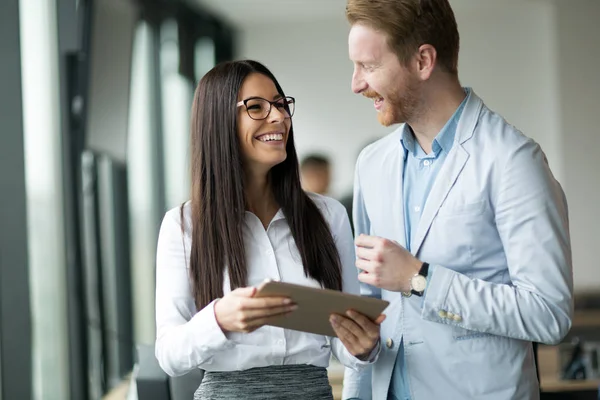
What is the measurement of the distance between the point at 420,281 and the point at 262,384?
48 centimetres

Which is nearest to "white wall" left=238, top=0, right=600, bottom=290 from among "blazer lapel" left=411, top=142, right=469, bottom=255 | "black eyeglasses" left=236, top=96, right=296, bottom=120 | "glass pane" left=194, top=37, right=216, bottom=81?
"glass pane" left=194, top=37, right=216, bottom=81

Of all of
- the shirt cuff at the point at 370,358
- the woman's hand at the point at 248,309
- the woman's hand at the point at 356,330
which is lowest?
the shirt cuff at the point at 370,358

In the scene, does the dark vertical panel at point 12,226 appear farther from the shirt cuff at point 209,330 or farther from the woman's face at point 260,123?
the shirt cuff at point 209,330

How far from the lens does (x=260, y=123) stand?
7.14 ft

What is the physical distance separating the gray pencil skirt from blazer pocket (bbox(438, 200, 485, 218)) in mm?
Result: 540

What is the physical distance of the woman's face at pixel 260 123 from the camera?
2.18 metres

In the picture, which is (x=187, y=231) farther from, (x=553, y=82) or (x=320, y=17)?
(x=320, y=17)

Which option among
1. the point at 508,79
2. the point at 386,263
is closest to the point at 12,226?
the point at 386,263

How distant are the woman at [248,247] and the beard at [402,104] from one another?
0.27 m

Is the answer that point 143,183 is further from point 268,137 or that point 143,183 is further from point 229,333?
point 229,333

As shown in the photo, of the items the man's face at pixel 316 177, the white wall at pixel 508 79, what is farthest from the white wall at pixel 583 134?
the man's face at pixel 316 177

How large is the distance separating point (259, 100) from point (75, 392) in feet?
9.16

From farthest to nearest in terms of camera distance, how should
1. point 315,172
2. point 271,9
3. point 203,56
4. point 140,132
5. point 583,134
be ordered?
point 271,9, point 203,56, point 583,134, point 315,172, point 140,132

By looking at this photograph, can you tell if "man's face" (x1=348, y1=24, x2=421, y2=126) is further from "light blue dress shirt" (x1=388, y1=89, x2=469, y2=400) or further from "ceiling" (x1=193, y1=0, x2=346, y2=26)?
"ceiling" (x1=193, y1=0, x2=346, y2=26)
